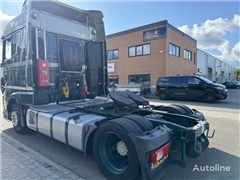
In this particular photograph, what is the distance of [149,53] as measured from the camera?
2052 cm

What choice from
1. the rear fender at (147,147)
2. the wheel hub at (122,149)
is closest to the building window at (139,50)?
the wheel hub at (122,149)

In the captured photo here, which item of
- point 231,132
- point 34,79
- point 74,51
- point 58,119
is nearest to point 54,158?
point 58,119

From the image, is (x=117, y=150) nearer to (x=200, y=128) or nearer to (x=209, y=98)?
(x=200, y=128)

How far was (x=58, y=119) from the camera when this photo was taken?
380cm

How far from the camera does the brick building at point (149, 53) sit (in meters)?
19.5

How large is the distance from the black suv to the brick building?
16.9ft

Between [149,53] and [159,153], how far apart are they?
18963 millimetres

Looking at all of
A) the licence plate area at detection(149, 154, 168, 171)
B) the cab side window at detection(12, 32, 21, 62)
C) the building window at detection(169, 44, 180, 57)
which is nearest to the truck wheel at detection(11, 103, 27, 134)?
the cab side window at detection(12, 32, 21, 62)

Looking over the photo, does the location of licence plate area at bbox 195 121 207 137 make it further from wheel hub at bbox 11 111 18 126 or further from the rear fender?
wheel hub at bbox 11 111 18 126

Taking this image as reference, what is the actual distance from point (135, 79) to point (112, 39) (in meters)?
6.67

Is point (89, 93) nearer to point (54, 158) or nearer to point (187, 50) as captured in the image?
point (54, 158)

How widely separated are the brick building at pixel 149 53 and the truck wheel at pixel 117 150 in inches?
684

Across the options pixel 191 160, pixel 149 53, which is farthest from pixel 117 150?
pixel 149 53

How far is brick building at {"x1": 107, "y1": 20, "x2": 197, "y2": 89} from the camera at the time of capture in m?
19.5
